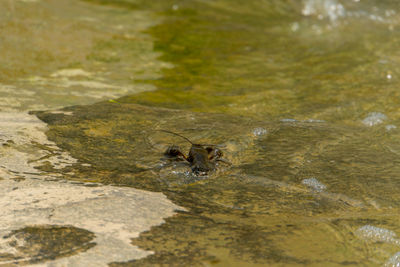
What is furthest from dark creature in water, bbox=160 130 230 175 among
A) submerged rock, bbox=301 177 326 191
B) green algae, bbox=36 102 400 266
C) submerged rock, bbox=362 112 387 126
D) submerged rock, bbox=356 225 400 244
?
submerged rock, bbox=362 112 387 126

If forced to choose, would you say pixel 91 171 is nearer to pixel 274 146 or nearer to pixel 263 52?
pixel 274 146

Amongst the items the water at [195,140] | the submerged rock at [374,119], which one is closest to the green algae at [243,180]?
the water at [195,140]

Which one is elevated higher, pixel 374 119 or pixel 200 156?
pixel 200 156

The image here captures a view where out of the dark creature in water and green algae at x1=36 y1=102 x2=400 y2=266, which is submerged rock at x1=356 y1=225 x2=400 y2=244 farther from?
the dark creature in water

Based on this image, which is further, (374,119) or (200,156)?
(374,119)

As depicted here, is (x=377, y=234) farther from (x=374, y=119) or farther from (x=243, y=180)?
(x=374, y=119)

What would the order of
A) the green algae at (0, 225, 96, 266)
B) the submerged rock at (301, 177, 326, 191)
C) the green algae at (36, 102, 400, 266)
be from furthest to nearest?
the submerged rock at (301, 177, 326, 191) < the green algae at (36, 102, 400, 266) < the green algae at (0, 225, 96, 266)

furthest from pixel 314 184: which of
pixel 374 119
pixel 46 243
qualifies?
pixel 374 119

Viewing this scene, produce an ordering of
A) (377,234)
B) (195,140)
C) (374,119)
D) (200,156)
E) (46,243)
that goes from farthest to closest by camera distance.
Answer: (374,119)
(195,140)
(200,156)
(377,234)
(46,243)
